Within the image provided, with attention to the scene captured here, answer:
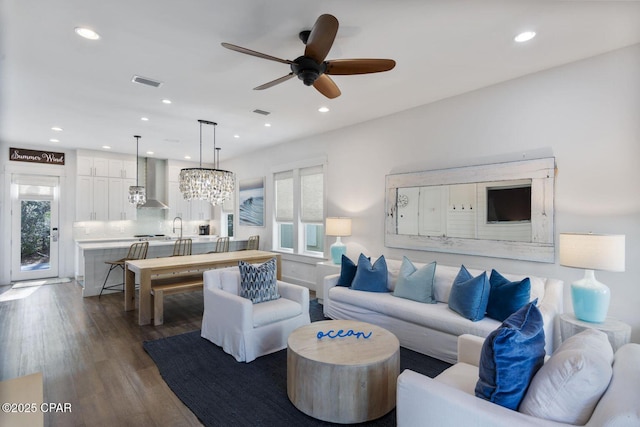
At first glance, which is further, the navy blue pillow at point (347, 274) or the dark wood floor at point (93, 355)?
the navy blue pillow at point (347, 274)

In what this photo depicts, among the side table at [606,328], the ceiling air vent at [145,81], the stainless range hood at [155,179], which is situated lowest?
the side table at [606,328]

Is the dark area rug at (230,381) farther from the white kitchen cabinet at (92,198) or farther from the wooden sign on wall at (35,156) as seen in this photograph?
the wooden sign on wall at (35,156)

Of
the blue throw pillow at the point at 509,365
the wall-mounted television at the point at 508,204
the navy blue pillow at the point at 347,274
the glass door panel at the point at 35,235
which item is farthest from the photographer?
the glass door panel at the point at 35,235

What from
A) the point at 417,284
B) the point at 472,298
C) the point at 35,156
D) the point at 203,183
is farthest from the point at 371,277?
the point at 35,156

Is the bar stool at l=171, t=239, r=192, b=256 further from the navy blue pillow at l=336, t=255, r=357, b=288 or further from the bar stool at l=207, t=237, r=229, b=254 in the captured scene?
the navy blue pillow at l=336, t=255, r=357, b=288

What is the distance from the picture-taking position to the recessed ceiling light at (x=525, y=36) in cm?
257

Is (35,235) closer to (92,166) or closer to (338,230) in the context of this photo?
(92,166)

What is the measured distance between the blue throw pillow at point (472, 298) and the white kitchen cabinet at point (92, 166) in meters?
7.86

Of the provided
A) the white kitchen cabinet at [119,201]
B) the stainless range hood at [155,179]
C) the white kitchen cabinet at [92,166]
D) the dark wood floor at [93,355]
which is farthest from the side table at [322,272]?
the white kitchen cabinet at [92,166]

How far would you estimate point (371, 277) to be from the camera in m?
3.94

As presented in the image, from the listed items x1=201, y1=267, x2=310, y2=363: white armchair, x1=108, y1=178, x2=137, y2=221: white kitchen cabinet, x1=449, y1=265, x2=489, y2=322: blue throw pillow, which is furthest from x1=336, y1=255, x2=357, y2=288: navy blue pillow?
x1=108, y1=178, x2=137, y2=221: white kitchen cabinet

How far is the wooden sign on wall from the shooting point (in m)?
6.52

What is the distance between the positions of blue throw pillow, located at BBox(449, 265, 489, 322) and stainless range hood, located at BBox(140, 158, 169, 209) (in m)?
7.16

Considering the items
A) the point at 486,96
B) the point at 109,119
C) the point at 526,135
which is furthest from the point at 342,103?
the point at 109,119
